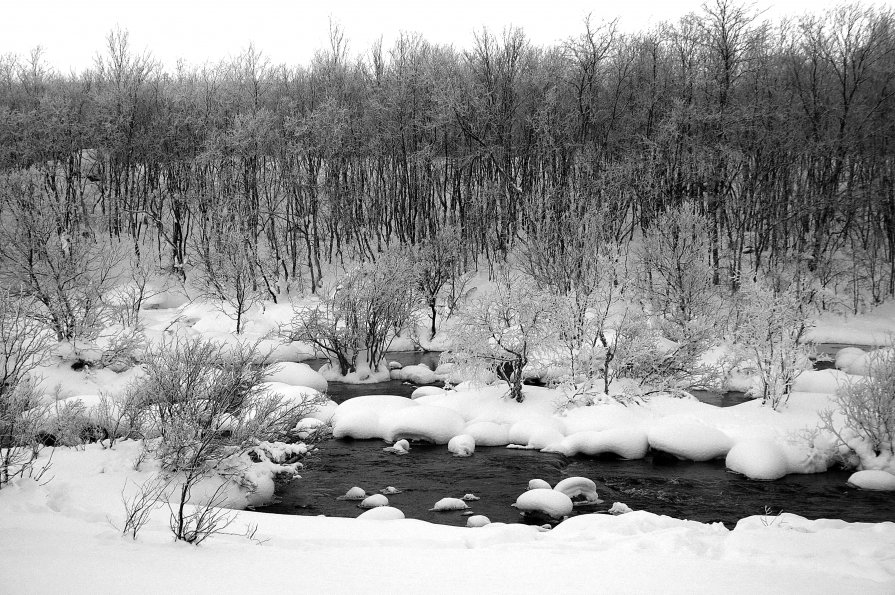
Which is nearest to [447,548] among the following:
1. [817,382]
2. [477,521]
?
[477,521]

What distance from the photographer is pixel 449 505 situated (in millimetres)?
13094

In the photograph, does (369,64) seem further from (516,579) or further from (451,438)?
(516,579)

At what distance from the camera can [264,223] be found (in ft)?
127

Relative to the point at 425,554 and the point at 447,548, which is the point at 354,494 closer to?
the point at 447,548

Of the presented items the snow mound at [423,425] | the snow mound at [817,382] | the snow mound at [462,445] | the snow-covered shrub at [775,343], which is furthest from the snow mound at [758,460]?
the snow mound at [423,425]

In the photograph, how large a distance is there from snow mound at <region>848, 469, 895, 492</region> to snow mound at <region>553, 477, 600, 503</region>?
5.79 m

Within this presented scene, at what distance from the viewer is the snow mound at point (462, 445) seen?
16.9 meters

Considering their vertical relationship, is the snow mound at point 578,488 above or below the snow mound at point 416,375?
below

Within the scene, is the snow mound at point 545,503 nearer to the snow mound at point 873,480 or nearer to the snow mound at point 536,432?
the snow mound at point 536,432

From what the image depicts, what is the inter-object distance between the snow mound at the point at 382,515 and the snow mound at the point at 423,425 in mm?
5773

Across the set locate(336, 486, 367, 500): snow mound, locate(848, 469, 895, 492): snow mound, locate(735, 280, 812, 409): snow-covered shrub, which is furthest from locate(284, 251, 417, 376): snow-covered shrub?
locate(848, 469, 895, 492): snow mound

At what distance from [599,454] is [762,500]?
166 inches

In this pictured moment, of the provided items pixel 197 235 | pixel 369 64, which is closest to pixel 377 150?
pixel 369 64

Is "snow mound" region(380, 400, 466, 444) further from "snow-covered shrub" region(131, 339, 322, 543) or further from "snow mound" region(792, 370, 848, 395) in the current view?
"snow mound" region(792, 370, 848, 395)
